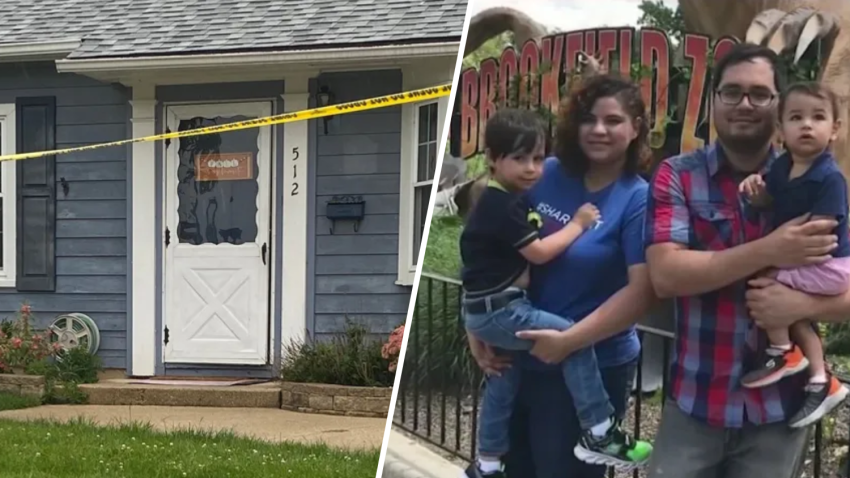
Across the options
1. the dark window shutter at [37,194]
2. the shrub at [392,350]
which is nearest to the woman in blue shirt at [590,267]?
the shrub at [392,350]

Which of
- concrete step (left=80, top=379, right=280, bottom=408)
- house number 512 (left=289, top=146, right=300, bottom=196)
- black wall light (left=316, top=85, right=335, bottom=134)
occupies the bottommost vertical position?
concrete step (left=80, top=379, right=280, bottom=408)

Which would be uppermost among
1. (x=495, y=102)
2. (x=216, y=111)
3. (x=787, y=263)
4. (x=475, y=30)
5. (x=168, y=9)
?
(x=168, y=9)

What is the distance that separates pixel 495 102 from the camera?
1936 millimetres

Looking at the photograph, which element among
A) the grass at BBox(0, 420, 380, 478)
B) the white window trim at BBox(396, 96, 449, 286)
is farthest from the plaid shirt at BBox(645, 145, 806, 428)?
the white window trim at BBox(396, 96, 449, 286)

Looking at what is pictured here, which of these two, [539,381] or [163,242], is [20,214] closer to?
[163,242]

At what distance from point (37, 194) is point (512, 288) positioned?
8.02 m

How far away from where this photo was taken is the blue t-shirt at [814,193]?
169 cm

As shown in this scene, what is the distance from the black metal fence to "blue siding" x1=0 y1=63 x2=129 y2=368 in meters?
7.24

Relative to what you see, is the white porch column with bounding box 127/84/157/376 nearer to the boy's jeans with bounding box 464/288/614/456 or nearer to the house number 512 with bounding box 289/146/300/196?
the house number 512 with bounding box 289/146/300/196

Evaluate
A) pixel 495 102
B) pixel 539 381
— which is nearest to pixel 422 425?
pixel 539 381

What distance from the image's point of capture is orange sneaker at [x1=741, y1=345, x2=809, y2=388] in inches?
66.6

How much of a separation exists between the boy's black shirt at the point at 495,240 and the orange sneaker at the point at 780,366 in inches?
18.3

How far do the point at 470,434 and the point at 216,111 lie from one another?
23.3 ft

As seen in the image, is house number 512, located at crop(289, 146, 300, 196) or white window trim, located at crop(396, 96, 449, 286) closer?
white window trim, located at crop(396, 96, 449, 286)
